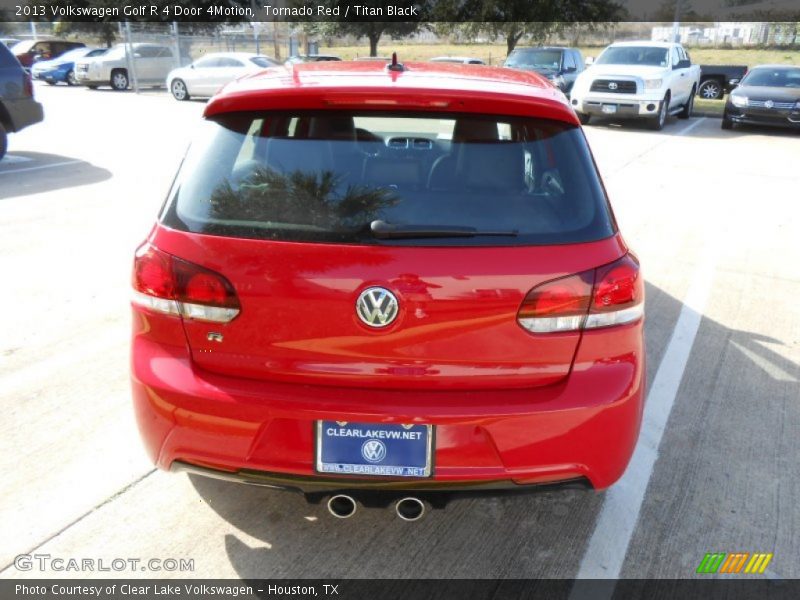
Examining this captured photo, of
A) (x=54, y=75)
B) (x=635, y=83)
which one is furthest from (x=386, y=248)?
(x=54, y=75)

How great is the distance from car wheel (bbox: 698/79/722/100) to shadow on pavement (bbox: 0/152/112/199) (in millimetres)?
20167

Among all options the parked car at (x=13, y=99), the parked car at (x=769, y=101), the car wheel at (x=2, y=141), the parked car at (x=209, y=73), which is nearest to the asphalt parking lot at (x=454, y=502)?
the car wheel at (x=2, y=141)

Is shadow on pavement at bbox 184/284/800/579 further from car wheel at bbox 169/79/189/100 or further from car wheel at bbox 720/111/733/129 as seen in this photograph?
car wheel at bbox 169/79/189/100

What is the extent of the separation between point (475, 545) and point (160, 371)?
53.7 inches

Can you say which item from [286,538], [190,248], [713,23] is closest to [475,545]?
[286,538]

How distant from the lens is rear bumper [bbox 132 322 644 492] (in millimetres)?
2213

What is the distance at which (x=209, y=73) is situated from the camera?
21516mm

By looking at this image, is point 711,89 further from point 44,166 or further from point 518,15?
point 44,166

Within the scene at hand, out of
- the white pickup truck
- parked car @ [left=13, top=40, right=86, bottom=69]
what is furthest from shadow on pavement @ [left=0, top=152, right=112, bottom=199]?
parked car @ [left=13, top=40, right=86, bottom=69]

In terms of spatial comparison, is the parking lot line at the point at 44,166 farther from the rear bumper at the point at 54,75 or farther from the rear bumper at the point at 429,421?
the rear bumper at the point at 54,75

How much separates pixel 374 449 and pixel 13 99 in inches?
406

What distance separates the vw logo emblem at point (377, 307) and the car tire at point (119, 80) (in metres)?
26.7

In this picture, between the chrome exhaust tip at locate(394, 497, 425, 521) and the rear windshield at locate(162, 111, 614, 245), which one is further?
the chrome exhaust tip at locate(394, 497, 425, 521)

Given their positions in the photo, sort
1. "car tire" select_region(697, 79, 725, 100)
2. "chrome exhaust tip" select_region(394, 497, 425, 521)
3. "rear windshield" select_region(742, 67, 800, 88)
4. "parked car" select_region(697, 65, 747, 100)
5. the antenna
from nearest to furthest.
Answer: "chrome exhaust tip" select_region(394, 497, 425, 521)
the antenna
"rear windshield" select_region(742, 67, 800, 88)
"parked car" select_region(697, 65, 747, 100)
"car tire" select_region(697, 79, 725, 100)
